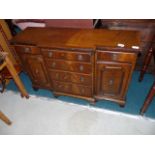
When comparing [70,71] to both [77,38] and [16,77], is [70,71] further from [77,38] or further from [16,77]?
[16,77]

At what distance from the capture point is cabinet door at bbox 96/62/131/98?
1664 millimetres

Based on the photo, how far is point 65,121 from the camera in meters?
2.12

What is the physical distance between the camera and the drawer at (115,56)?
4.97 ft

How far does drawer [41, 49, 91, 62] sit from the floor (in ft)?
2.71

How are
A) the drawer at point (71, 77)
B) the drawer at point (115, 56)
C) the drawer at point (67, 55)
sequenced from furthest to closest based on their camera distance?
the drawer at point (71, 77) → the drawer at point (67, 55) → the drawer at point (115, 56)

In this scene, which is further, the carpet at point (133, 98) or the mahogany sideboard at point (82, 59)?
the carpet at point (133, 98)

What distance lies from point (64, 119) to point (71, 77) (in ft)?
2.00

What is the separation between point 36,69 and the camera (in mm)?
2104

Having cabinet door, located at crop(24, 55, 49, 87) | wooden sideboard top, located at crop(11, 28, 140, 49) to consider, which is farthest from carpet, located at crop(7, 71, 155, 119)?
wooden sideboard top, located at crop(11, 28, 140, 49)

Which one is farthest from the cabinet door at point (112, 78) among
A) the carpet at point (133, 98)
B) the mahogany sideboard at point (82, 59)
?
the carpet at point (133, 98)

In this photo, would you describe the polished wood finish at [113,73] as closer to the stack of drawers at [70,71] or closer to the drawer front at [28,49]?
the stack of drawers at [70,71]

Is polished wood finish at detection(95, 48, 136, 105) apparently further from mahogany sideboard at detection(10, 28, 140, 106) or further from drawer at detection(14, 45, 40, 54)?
drawer at detection(14, 45, 40, 54)
